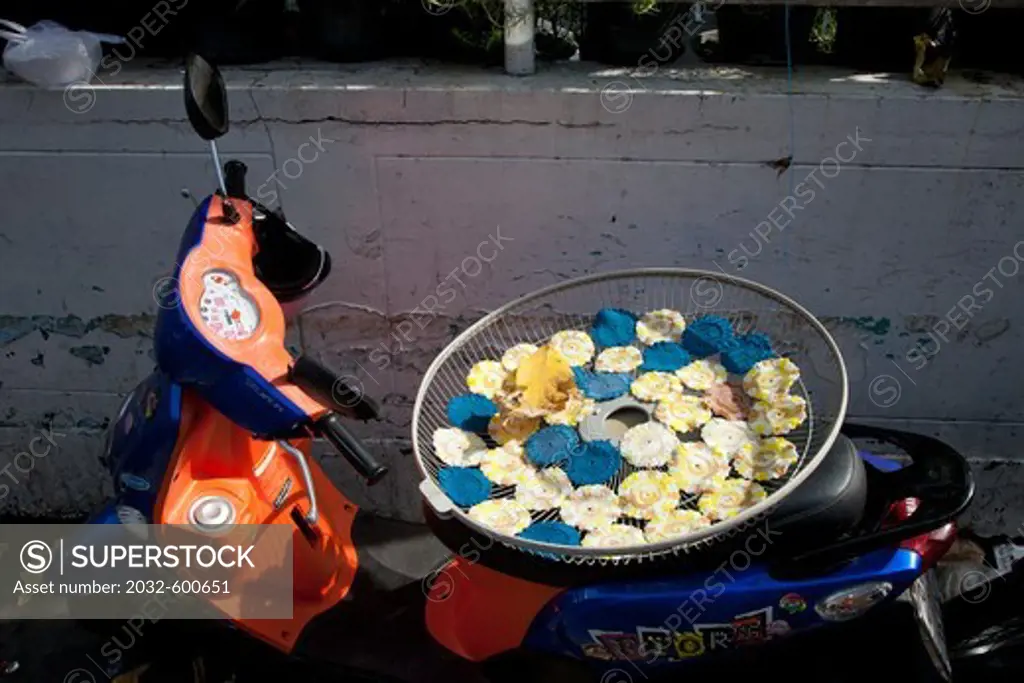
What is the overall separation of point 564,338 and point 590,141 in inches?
29.5

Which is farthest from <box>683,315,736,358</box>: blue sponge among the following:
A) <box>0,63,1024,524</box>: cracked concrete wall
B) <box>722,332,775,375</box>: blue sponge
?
<box>0,63,1024,524</box>: cracked concrete wall

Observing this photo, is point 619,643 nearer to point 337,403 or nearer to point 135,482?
point 337,403

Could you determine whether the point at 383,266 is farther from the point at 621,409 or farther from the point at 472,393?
the point at 621,409

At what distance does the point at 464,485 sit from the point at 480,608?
356mm

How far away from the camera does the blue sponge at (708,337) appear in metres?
2.13

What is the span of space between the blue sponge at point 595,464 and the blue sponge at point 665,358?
25cm

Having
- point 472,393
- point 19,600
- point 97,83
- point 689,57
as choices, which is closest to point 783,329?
point 689,57

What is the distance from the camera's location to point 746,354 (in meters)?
2.10

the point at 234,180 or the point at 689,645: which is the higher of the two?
the point at 234,180

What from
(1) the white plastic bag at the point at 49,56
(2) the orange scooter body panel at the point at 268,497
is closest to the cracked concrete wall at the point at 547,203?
(1) the white plastic bag at the point at 49,56

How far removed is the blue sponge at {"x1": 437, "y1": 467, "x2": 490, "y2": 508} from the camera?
190cm

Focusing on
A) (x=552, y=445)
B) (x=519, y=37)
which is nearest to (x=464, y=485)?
(x=552, y=445)

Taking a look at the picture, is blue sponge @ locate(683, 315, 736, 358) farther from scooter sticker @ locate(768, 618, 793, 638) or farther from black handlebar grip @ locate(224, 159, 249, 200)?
black handlebar grip @ locate(224, 159, 249, 200)

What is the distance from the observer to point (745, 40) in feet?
10.1
